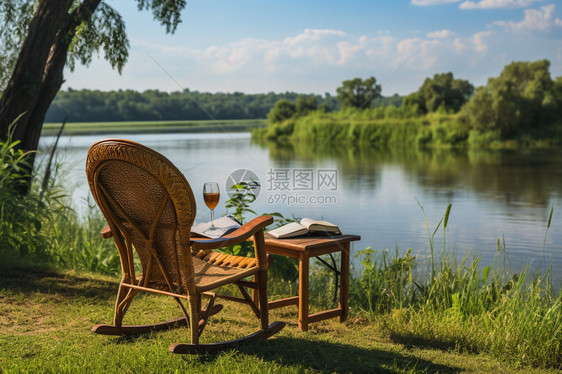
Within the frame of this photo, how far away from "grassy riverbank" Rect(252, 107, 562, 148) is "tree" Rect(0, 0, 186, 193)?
54.2 feet

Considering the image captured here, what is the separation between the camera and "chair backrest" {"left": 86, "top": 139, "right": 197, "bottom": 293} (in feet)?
6.68

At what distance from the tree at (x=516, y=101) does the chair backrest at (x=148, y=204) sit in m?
22.0

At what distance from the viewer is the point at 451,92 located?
2669 centimetres

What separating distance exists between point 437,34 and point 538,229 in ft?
121

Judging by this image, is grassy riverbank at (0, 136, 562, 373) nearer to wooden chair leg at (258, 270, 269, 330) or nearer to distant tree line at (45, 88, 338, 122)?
wooden chair leg at (258, 270, 269, 330)

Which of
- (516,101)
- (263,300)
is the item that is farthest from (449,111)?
(263,300)

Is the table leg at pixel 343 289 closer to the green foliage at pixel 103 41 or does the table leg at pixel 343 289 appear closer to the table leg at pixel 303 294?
the table leg at pixel 303 294

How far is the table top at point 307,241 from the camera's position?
8.91 ft

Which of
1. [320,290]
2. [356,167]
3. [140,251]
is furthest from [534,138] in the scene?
[140,251]

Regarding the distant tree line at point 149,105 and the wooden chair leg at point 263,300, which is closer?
the wooden chair leg at point 263,300

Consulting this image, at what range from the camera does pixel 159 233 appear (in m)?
2.27

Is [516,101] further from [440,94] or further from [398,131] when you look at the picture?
[398,131]

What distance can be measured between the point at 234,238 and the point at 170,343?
64 centimetres

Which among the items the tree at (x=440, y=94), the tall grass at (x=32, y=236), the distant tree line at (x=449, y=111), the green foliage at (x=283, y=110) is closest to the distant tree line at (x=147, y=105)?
the distant tree line at (x=449, y=111)
